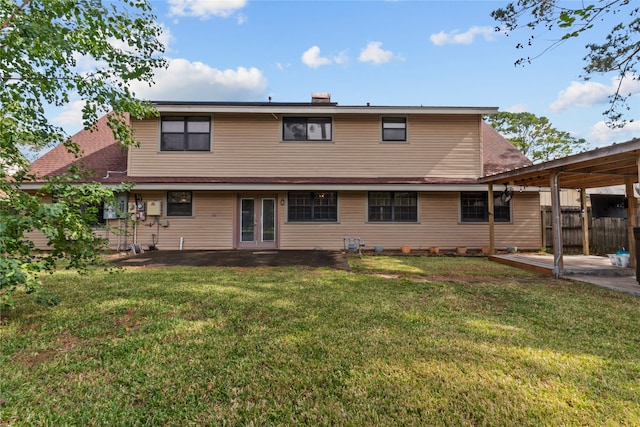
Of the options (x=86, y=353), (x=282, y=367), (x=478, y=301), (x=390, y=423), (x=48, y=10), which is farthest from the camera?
(x=478, y=301)

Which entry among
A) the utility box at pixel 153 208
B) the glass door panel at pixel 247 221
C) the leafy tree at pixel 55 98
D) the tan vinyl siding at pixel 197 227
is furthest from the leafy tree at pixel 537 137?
the leafy tree at pixel 55 98

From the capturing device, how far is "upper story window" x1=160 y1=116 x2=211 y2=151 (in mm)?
11734

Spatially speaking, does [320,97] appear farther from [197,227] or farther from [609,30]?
[609,30]

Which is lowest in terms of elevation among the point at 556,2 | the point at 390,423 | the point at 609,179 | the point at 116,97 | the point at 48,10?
the point at 390,423

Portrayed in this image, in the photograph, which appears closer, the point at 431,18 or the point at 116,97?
the point at 116,97

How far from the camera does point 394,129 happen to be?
39.7ft

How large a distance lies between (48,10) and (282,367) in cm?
604

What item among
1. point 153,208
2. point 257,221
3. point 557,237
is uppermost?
point 153,208

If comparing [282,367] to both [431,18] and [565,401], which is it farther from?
[431,18]

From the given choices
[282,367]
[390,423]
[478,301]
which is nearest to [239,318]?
[282,367]

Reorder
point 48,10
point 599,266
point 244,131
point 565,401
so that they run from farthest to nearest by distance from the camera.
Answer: point 244,131 → point 599,266 → point 48,10 → point 565,401

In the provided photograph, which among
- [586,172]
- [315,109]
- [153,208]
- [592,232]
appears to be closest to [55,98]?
[153,208]

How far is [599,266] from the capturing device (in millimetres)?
7500

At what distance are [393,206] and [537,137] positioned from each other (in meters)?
27.1
